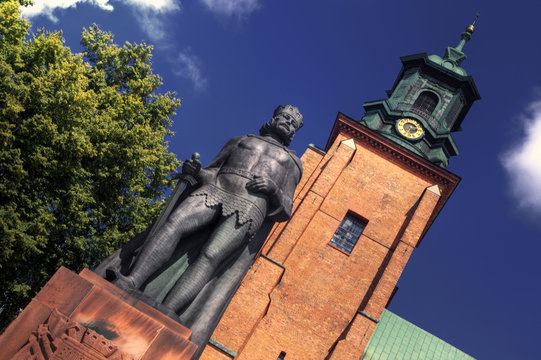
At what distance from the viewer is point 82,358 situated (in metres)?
3.13

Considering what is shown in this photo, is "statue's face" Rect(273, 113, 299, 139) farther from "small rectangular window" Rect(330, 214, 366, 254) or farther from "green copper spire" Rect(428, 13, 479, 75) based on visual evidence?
"green copper spire" Rect(428, 13, 479, 75)

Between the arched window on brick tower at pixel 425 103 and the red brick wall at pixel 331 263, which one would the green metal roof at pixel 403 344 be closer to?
the red brick wall at pixel 331 263

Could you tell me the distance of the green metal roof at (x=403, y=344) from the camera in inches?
794

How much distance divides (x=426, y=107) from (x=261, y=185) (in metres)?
21.4

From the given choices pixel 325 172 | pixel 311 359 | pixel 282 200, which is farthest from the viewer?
pixel 325 172

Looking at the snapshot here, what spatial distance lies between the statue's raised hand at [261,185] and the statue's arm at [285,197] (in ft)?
0.25

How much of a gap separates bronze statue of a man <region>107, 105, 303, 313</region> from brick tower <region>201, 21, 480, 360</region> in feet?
38.6

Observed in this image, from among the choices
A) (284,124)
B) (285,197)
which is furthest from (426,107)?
(285,197)

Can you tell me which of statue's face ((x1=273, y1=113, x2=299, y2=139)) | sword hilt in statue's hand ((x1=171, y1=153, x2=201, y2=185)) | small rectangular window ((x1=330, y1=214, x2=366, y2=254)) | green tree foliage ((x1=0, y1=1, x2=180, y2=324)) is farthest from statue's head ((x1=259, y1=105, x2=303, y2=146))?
small rectangular window ((x1=330, y1=214, x2=366, y2=254))

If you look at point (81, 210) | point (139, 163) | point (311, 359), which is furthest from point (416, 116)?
point (81, 210)

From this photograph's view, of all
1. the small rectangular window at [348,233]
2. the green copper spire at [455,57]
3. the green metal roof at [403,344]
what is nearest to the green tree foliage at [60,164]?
the small rectangular window at [348,233]

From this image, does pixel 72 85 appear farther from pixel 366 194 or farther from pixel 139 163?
pixel 366 194

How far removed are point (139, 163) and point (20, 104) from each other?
11.6 ft

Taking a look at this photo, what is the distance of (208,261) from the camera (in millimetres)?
4469
